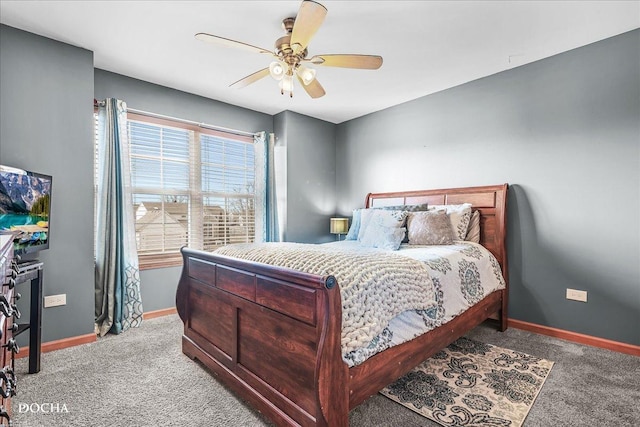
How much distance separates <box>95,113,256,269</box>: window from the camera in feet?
11.4

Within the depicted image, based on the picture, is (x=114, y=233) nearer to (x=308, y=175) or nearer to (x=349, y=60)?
(x=308, y=175)

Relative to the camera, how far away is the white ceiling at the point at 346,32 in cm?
226

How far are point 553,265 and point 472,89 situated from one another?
203cm

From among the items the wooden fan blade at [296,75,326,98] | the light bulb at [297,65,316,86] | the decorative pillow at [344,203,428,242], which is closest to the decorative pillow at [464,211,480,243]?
the decorative pillow at [344,203,428,242]

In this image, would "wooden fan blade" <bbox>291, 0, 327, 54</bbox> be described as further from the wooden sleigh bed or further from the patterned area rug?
the patterned area rug

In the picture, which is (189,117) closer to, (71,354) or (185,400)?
(71,354)

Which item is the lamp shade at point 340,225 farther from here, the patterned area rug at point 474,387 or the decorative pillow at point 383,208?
the patterned area rug at point 474,387

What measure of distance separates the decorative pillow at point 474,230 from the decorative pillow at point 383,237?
75 cm

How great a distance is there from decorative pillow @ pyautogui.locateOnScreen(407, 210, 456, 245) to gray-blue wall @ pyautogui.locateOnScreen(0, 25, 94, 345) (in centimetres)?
305

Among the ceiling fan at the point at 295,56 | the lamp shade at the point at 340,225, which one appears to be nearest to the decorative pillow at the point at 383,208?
the lamp shade at the point at 340,225

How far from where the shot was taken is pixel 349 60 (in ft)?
7.54

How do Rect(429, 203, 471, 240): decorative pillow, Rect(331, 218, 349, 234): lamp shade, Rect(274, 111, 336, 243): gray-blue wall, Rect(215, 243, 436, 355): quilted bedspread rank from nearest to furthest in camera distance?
Rect(215, 243, 436, 355): quilted bedspread
Rect(429, 203, 471, 240): decorative pillow
Rect(274, 111, 336, 243): gray-blue wall
Rect(331, 218, 349, 234): lamp shade

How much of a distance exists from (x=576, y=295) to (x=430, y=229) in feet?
4.56

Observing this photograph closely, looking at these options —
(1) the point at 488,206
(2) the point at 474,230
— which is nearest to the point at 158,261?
(2) the point at 474,230
